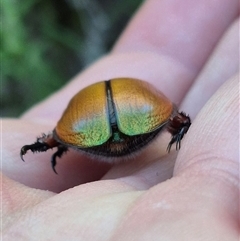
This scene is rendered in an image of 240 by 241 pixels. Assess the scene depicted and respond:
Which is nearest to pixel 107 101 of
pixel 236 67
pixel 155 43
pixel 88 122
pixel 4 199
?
pixel 88 122

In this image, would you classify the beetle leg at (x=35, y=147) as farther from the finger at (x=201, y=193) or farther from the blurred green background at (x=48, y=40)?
the blurred green background at (x=48, y=40)

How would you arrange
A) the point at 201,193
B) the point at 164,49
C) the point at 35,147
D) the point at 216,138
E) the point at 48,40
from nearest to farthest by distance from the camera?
the point at 201,193, the point at 216,138, the point at 35,147, the point at 164,49, the point at 48,40

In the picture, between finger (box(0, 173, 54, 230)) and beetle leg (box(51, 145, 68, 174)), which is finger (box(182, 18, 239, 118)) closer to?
beetle leg (box(51, 145, 68, 174))

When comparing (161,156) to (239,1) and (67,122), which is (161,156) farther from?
(239,1)

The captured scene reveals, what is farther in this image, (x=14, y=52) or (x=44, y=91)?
(x=44, y=91)

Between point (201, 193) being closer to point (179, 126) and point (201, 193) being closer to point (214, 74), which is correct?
point (179, 126)

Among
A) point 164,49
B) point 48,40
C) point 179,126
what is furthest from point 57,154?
point 48,40

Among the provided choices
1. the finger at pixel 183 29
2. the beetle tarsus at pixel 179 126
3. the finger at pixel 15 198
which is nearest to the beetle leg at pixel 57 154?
the finger at pixel 15 198
